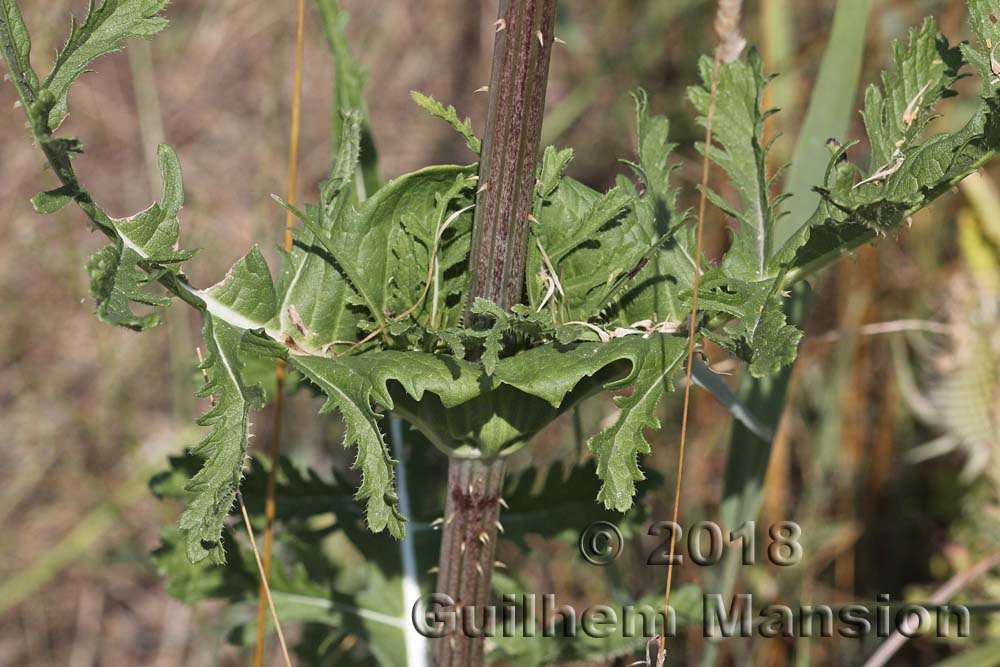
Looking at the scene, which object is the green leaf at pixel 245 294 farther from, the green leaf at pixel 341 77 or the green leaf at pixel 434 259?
the green leaf at pixel 341 77

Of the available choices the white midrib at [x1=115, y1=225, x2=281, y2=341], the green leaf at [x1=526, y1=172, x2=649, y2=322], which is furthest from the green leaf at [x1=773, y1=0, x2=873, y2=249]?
the white midrib at [x1=115, y1=225, x2=281, y2=341]

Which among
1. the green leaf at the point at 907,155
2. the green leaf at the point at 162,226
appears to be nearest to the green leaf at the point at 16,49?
the green leaf at the point at 162,226

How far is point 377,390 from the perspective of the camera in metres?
1.00

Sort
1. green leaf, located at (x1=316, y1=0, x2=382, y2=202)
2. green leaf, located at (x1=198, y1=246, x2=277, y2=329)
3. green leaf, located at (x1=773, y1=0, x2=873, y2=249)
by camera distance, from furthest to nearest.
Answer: green leaf, located at (x1=773, y1=0, x2=873, y2=249)
green leaf, located at (x1=316, y1=0, x2=382, y2=202)
green leaf, located at (x1=198, y1=246, x2=277, y2=329)

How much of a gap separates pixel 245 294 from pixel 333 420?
1.70 meters

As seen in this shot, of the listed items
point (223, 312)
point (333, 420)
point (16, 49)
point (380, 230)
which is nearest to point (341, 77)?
point (380, 230)

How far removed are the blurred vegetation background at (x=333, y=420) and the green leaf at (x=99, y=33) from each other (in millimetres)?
1212

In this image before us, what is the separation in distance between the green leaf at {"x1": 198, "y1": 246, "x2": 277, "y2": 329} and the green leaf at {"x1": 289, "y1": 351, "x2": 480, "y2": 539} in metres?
0.10

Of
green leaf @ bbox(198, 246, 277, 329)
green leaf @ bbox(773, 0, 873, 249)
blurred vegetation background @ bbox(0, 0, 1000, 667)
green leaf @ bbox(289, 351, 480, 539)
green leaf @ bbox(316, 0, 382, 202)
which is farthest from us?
blurred vegetation background @ bbox(0, 0, 1000, 667)

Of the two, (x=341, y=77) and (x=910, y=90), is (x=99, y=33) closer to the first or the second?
(x=341, y=77)

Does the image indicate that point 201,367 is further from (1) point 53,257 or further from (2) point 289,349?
(1) point 53,257

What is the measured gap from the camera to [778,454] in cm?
255

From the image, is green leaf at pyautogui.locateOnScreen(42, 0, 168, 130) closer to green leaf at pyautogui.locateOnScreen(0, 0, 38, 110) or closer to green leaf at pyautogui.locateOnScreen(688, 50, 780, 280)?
Answer: green leaf at pyautogui.locateOnScreen(0, 0, 38, 110)

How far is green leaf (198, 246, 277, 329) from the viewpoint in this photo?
3.58ft
